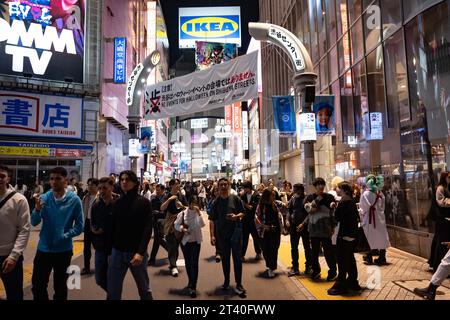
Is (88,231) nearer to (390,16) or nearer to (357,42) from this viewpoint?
(390,16)

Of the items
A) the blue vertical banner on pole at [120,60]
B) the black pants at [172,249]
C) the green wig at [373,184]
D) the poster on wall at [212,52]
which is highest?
the poster on wall at [212,52]

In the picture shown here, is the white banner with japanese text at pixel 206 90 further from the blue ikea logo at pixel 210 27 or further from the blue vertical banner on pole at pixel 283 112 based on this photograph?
the blue ikea logo at pixel 210 27

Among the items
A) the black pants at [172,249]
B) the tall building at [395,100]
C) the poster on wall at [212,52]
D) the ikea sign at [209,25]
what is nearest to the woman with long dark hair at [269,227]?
the black pants at [172,249]

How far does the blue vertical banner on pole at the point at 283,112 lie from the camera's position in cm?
1247

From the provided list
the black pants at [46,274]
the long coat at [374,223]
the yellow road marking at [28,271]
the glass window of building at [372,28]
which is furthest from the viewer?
the glass window of building at [372,28]

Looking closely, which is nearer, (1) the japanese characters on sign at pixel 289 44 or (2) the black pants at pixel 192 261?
(2) the black pants at pixel 192 261

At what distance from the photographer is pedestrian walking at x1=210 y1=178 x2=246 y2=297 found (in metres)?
6.01

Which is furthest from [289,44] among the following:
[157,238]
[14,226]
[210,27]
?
[210,27]

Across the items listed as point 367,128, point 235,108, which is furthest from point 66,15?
point 235,108

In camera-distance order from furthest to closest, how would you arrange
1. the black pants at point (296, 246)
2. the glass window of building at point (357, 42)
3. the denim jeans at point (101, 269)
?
the glass window of building at point (357, 42)
the black pants at point (296, 246)
the denim jeans at point (101, 269)

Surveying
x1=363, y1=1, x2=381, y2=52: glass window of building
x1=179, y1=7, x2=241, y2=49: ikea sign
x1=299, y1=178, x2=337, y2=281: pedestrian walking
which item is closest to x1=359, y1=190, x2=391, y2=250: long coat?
x1=299, y1=178, x2=337, y2=281: pedestrian walking

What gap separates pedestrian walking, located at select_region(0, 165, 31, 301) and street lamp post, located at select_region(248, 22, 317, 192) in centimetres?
617

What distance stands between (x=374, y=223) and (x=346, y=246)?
8.16 ft

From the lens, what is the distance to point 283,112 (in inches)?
508
